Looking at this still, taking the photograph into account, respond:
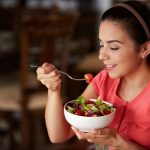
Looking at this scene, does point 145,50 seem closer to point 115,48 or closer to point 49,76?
point 115,48

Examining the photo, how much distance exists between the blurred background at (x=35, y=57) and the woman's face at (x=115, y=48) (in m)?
0.38

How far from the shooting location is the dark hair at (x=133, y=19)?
3.63 ft

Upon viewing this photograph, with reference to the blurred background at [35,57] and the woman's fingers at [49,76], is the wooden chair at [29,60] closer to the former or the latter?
the blurred background at [35,57]

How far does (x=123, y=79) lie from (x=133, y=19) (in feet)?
0.76

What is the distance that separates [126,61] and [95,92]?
0.22 metres

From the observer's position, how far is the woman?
1.11 m

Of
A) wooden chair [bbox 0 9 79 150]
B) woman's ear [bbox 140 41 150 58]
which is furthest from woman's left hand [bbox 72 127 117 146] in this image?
wooden chair [bbox 0 9 79 150]

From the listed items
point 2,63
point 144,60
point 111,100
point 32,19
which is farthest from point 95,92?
point 2,63

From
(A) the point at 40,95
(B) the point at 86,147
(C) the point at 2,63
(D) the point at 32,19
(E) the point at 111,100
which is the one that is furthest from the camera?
(C) the point at 2,63

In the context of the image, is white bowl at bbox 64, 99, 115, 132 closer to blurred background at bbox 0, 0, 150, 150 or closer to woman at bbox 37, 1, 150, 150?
woman at bbox 37, 1, 150, 150

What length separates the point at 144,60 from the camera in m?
1.20

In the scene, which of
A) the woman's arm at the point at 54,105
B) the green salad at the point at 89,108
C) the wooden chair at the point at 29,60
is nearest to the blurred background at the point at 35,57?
the wooden chair at the point at 29,60

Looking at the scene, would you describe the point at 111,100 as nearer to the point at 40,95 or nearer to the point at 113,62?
the point at 113,62

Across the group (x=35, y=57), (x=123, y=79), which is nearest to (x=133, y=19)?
(x=123, y=79)
